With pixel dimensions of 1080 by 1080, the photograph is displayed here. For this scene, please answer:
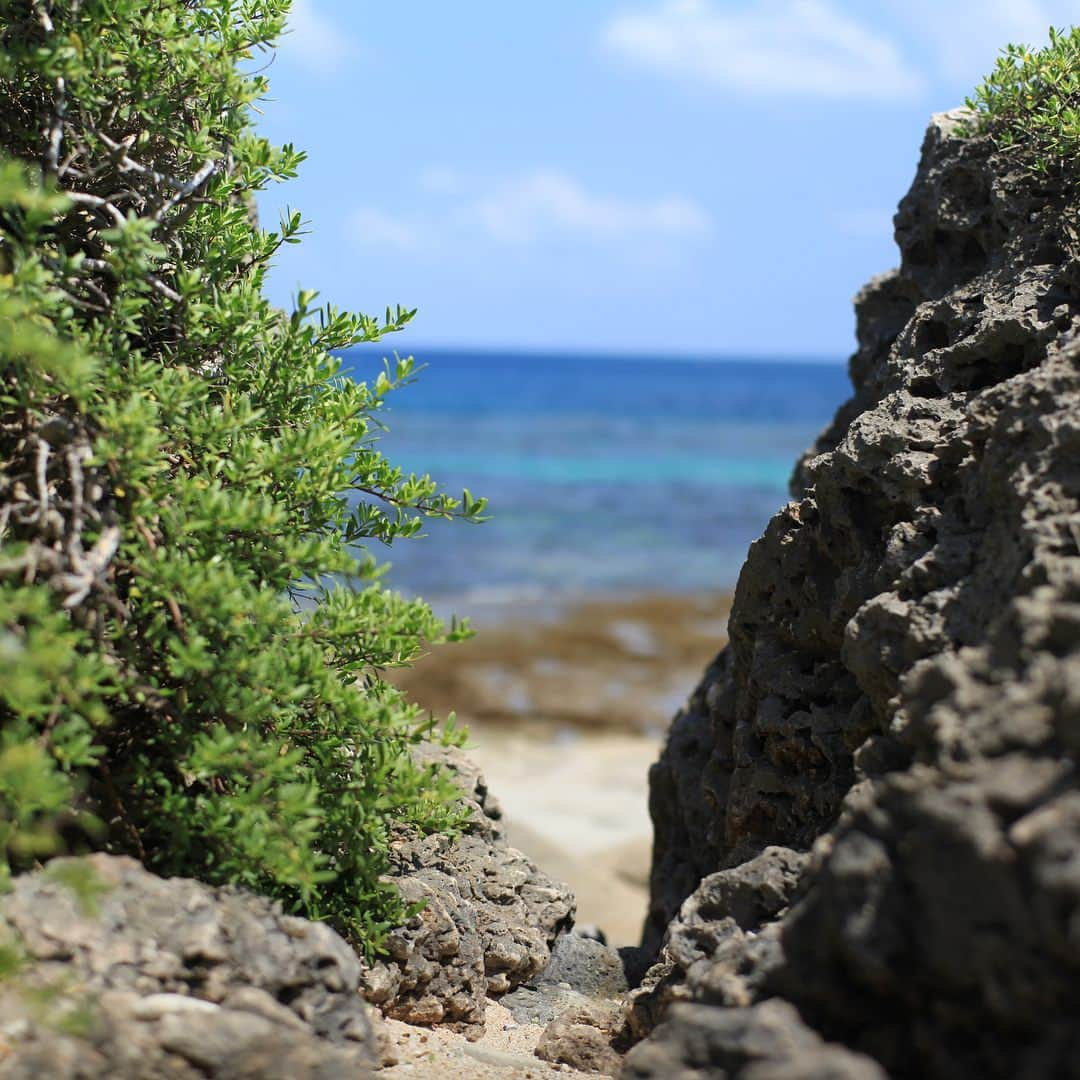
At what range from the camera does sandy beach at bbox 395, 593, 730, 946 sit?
1038 cm

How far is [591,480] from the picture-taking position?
4491 centimetres

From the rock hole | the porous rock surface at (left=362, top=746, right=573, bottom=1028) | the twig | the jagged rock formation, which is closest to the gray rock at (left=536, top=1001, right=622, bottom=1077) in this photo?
the porous rock surface at (left=362, top=746, right=573, bottom=1028)

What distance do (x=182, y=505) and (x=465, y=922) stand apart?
2074 mm

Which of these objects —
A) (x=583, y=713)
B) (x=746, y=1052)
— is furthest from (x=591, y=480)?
(x=746, y=1052)

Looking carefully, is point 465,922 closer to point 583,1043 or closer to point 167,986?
point 583,1043

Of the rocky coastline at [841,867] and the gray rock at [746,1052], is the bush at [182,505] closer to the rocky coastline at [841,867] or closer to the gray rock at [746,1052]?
the rocky coastline at [841,867]

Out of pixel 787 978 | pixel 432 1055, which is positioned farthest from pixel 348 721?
pixel 787 978

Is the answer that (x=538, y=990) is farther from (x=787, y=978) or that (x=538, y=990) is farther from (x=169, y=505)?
(x=169, y=505)

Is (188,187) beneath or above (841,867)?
above

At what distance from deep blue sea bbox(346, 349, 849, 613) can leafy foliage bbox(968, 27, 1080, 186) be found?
2.84 metres

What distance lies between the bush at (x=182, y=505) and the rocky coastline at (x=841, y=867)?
35 centimetres

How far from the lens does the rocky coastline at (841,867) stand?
2.85m

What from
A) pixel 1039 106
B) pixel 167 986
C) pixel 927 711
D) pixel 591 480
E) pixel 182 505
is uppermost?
pixel 591 480

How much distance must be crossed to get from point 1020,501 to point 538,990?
2.86m
